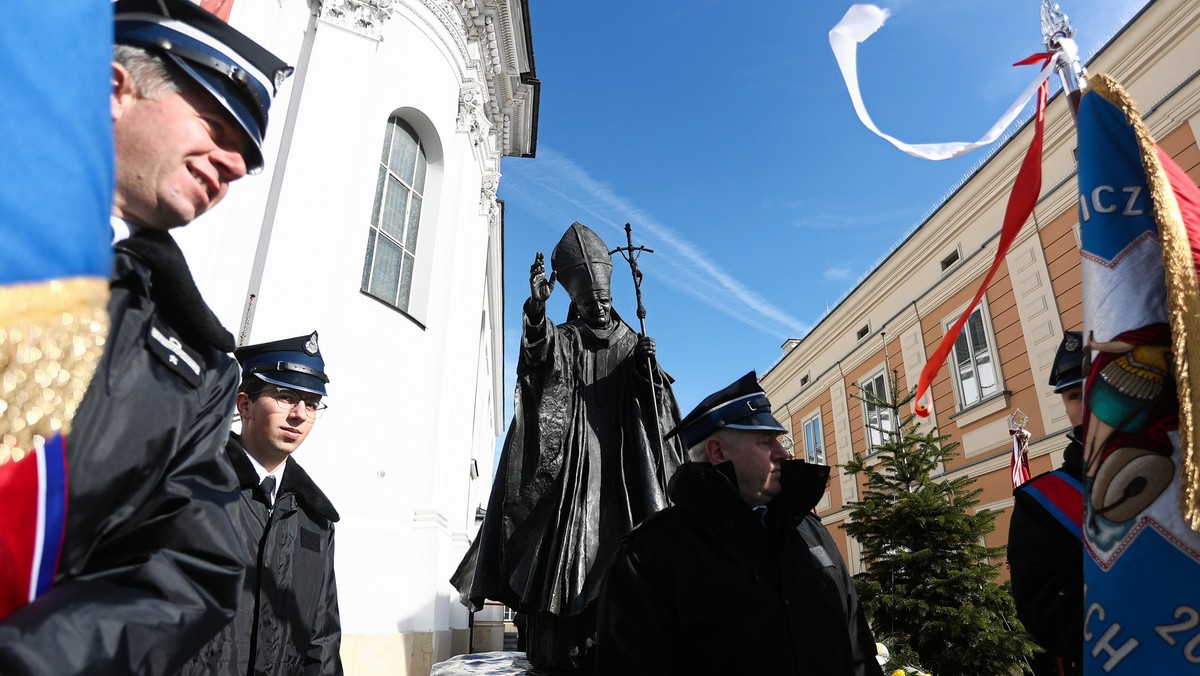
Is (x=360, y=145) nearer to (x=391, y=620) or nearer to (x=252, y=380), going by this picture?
(x=391, y=620)

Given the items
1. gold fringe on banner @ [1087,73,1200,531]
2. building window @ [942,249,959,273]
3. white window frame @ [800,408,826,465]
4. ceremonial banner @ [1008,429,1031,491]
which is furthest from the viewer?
white window frame @ [800,408,826,465]

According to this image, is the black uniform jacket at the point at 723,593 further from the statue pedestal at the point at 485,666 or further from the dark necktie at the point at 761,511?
the statue pedestal at the point at 485,666

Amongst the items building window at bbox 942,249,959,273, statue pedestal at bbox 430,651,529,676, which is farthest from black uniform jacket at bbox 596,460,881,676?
building window at bbox 942,249,959,273

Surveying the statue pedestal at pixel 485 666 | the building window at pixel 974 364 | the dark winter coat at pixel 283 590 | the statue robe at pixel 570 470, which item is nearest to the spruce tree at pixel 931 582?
the statue pedestal at pixel 485 666

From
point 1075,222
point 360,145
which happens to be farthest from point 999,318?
point 360,145

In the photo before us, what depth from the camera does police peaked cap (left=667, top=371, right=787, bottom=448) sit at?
2287 mm

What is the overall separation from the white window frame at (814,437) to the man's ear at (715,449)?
1980cm

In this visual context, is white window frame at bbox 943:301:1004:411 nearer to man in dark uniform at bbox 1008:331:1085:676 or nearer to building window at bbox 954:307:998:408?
building window at bbox 954:307:998:408

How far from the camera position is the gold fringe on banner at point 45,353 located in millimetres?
710

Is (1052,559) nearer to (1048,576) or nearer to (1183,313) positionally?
(1048,576)

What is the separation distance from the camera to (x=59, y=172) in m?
0.78

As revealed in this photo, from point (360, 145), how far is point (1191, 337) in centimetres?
918

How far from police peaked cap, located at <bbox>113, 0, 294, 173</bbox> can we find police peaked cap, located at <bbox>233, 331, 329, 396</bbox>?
165 centimetres

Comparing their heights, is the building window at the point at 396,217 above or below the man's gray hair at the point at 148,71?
above
